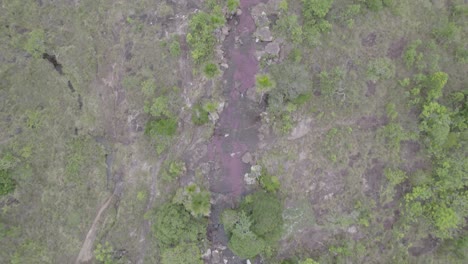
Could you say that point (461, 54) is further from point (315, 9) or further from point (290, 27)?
point (290, 27)

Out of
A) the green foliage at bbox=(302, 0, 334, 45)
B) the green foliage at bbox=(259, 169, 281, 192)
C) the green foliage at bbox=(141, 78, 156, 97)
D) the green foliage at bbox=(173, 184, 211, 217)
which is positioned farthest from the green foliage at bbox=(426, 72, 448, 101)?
the green foliage at bbox=(141, 78, 156, 97)

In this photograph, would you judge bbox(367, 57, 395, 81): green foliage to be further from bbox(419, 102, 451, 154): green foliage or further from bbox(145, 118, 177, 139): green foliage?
bbox(145, 118, 177, 139): green foliage

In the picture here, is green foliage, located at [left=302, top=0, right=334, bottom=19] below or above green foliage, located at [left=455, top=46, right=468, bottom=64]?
above

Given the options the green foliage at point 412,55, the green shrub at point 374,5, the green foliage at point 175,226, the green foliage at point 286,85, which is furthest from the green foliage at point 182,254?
Result: the green shrub at point 374,5

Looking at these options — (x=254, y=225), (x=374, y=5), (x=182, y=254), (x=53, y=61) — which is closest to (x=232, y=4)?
(x=374, y=5)

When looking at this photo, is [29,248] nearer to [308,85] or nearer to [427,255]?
[308,85]

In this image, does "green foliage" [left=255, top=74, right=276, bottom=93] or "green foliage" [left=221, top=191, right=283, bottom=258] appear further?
"green foliage" [left=255, top=74, right=276, bottom=93]

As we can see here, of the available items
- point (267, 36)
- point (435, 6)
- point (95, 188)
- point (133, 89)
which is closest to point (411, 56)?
point (435, 6)

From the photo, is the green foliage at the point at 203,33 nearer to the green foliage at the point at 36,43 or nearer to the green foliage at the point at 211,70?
the green foliage at the point at 211,70
